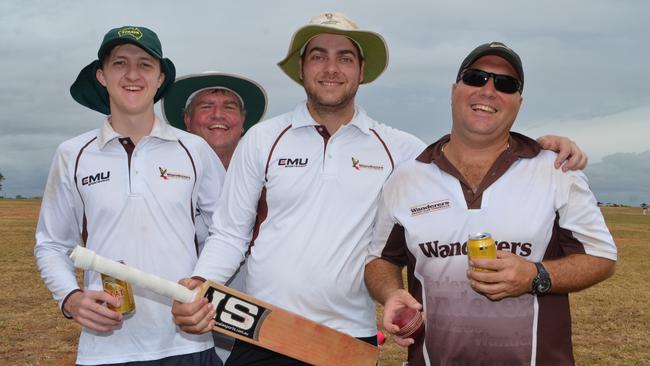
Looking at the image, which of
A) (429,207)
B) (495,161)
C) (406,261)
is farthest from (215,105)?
(495,161)

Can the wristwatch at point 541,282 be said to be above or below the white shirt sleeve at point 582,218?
below

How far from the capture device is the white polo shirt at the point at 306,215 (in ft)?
11.9

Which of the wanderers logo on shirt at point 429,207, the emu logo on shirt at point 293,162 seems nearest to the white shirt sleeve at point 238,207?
the emu logo on shirt at point 293,162

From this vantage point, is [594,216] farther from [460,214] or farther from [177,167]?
[177,167]

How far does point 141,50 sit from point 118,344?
5.54 feet

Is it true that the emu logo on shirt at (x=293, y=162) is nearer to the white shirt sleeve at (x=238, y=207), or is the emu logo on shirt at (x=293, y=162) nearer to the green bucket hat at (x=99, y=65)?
the white shirt sleeve at (x=238, y=207)

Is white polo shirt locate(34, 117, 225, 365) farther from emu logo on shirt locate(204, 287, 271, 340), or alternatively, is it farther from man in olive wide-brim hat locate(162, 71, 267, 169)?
man in olive wide-brim hat locate(162, 71, 267, 169)

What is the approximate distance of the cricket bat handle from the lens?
2959 millimetres

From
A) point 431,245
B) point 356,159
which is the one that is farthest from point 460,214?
point 356,159

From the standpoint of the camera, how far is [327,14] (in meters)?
4.10

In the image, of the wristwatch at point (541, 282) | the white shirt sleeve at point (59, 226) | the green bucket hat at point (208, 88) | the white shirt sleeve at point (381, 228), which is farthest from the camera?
the green bucket hat at point (208, 88)

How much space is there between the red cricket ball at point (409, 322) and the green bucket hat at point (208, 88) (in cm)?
269

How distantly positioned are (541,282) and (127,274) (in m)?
2.00

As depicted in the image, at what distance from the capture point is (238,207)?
12.6 feet
